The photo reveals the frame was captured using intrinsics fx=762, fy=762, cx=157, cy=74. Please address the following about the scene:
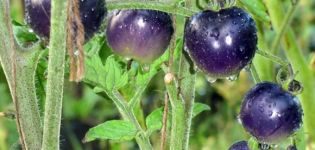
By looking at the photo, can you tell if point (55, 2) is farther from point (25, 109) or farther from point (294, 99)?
point (294, 99)

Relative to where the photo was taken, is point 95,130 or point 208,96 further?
point 208,96

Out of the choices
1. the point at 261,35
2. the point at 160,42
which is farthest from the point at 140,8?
the point at 261,35

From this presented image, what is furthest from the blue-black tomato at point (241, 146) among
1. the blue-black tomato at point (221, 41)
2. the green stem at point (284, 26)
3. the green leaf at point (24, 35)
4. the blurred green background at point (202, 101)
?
the blurred green background at point (202, 101)

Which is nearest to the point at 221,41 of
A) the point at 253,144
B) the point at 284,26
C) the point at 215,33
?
the point at 215,33

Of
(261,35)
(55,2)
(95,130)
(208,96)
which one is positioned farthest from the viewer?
(208,96)

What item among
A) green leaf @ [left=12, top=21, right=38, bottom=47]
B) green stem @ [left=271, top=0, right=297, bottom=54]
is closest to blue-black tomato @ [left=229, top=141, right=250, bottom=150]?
green leaf @ [left=12, top=21, right=38, bottom=47]

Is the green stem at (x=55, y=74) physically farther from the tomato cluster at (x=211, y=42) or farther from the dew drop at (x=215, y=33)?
the dew drop at (x=215, y=33)

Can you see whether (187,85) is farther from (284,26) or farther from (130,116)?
(284,26)

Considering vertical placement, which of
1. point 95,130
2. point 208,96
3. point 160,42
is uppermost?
point 160,42
